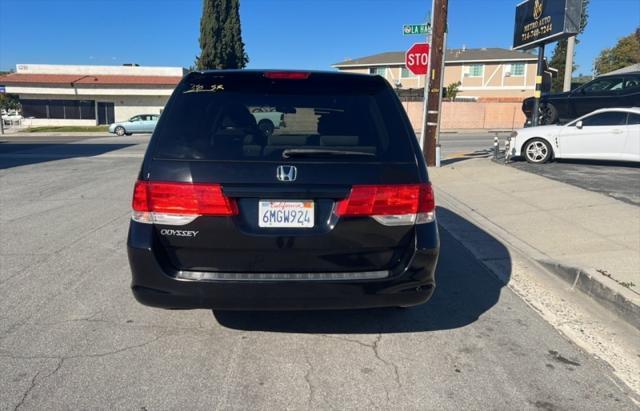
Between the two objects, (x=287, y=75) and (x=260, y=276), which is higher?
(x=287, y=75)

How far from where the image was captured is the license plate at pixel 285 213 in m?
3.06

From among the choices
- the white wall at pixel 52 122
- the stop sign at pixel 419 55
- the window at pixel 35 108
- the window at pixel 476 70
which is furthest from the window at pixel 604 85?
the window at pixel 35 108

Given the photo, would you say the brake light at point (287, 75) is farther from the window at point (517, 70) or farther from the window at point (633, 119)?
the window at point (517, 70)

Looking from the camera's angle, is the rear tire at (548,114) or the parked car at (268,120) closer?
the parked car at (268,120)

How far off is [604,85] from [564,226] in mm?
10077

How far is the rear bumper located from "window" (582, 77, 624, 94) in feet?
45.5

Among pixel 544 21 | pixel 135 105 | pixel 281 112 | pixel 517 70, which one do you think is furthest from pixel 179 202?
pixel 517 70

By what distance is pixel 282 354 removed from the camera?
11.3 feet

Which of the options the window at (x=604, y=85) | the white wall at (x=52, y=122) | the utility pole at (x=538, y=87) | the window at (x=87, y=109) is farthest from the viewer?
the white wall at (x=52, y=122)

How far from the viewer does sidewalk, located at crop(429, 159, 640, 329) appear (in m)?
4.61

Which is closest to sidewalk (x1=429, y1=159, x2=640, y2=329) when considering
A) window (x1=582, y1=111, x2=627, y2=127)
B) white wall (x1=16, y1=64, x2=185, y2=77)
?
window (x1=582, y1=111, x2=627, y2=127)

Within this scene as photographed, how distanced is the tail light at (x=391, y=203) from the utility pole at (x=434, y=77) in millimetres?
10114

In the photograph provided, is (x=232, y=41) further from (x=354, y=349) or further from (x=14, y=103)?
(x=354, y=349)

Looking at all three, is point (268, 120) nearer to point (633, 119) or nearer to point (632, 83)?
point (633, 119)
